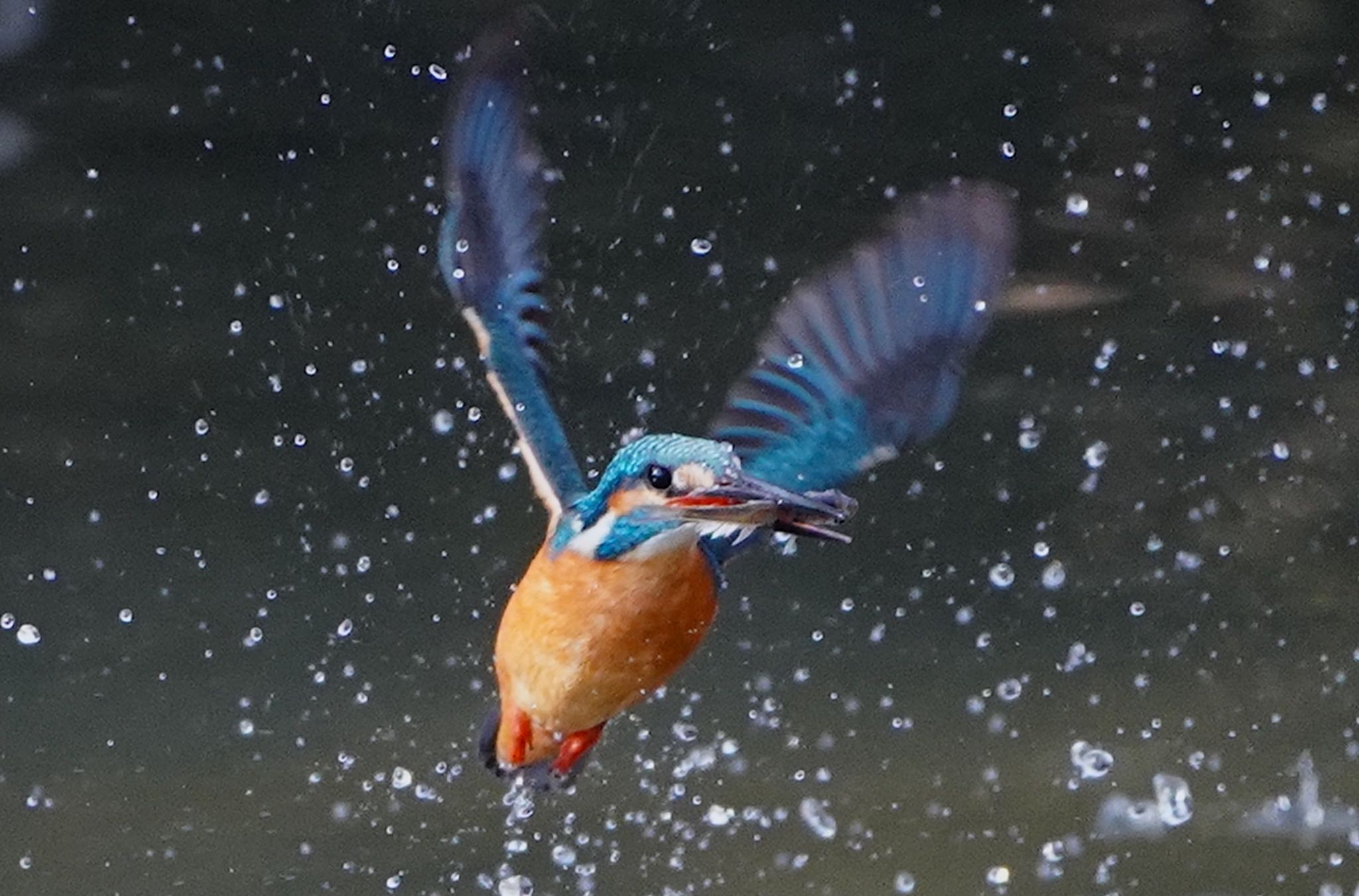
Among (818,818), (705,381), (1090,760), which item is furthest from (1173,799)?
(705,381)

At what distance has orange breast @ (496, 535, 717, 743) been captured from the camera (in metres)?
1.42

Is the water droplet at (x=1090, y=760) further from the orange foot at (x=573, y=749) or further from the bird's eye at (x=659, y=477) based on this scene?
the bird's eye at (x=659, y=477)

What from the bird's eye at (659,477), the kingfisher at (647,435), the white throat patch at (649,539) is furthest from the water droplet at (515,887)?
the bird's eye at (659,477)

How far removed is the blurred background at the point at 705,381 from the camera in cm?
268

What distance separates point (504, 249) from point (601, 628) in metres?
0.37

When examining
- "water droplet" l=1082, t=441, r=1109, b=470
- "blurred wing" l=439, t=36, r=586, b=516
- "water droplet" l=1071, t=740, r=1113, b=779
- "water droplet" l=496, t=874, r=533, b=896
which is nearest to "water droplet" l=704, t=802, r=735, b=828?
"water droplet" l=496, t=874, r=533, b=896

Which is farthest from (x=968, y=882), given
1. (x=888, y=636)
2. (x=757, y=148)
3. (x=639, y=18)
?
(x=639, y=18)

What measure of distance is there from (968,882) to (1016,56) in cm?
133

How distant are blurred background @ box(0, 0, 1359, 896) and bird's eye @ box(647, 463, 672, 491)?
1.30 metres

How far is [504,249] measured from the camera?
1.60 metres

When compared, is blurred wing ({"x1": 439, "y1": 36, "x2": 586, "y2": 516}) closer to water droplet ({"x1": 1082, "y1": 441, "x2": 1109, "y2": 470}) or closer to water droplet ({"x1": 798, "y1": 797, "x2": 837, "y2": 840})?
water droplet ({"x1": 798, "y1": 797, "x2": 837, "y2": 840})

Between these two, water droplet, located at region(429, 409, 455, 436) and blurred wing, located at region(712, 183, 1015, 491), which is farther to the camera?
water droplet, located at region(429, 409, 455, 436)

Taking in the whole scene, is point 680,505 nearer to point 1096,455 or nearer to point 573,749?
point 573,749

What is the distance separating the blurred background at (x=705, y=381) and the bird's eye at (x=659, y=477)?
4.28ft
